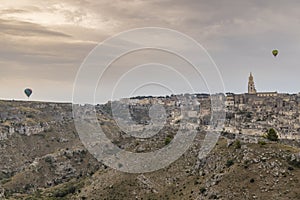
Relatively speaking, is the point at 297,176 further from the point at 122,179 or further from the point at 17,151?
the point at 17,151

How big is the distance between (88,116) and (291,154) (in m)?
115

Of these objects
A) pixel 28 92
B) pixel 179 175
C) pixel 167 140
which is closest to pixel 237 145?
pixel 179 175

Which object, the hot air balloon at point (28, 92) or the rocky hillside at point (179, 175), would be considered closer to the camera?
the rocky hillside at point (179, 175)

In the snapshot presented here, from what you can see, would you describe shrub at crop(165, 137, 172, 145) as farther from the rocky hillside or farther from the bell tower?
the bell tower

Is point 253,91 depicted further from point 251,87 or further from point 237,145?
point 237,145

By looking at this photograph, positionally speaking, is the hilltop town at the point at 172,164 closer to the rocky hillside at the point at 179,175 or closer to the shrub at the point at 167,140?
the rocky hillside at the point at 179,175

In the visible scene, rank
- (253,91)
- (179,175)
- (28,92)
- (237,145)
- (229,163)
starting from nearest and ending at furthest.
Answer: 1. (229,163)
2. (237,145)
3. (179,175)
4. (28,92)
5. (253,91)

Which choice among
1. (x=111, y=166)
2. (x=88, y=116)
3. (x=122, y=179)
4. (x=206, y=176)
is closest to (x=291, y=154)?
(x=206, y=176)

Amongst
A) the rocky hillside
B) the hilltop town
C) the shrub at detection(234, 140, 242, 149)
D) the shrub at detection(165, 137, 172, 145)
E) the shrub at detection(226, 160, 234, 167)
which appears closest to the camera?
the rocky hillside

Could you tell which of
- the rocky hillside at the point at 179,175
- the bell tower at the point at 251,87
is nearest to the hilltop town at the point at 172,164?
the bell tower at the point at 251,87

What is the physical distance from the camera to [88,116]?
165 meters

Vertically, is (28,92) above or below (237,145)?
above

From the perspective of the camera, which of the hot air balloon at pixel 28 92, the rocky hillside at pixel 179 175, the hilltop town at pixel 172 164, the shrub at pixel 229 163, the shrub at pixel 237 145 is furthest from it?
the hot air balloon at pixel 28 92

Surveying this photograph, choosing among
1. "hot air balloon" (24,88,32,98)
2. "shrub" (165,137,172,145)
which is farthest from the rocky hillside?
"hot air balloon" (24,88,32,98)
